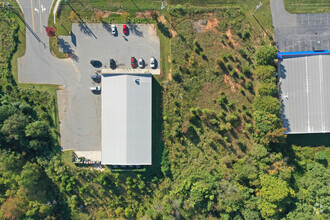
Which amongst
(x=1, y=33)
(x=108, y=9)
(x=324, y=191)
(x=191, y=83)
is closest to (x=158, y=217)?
(x=191, y=83)

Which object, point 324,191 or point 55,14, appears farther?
point 55,14

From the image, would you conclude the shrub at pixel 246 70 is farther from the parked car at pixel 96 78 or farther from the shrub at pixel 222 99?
A: the parked car at pixel 96 78

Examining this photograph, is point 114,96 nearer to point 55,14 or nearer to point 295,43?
point 55,14

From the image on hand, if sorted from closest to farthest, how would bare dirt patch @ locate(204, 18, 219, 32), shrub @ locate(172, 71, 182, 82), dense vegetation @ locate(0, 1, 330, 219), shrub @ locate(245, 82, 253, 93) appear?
1. dense vegetation @ locate(0, 1, 330, 219)
2. shrub @ locate(172, 71, 182, 82)
3. shrub @ locate(245, 82, 253, 93)
4. bare dirt patch @ locate(204, 18, 219, 32)

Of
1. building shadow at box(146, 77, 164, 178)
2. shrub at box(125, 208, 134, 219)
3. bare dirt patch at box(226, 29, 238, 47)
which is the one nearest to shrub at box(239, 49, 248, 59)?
bare dirt patch at box(226, 29, 238, 47)

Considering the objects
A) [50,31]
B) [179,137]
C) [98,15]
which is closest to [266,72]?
[179,137]

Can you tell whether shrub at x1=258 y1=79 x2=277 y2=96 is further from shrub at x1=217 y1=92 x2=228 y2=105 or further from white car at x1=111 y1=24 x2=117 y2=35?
white car at x1=111 y1=24 x2=117 y2=35
